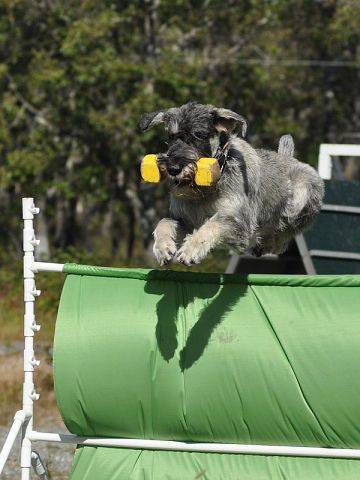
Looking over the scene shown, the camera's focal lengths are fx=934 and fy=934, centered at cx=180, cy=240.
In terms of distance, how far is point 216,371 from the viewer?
5359 mm

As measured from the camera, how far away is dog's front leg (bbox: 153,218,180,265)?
210 inches

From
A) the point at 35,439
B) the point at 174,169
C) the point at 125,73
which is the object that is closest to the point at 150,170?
the point at 174,169

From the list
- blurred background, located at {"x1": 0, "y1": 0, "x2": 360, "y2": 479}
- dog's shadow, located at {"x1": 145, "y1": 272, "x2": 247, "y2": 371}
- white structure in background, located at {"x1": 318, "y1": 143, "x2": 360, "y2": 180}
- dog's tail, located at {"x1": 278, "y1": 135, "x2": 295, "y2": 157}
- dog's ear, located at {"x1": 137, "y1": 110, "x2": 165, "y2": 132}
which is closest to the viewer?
dog's shadow, located at {"x1": 145, "y1": 272, "x2": 247, "y2": 371}

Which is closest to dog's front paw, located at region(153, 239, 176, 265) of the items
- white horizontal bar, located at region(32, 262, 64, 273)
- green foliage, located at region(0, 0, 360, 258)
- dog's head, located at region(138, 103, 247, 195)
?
dog's head, located at region(138, 103, 247, 195)

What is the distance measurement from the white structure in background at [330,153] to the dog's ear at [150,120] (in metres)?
3.62

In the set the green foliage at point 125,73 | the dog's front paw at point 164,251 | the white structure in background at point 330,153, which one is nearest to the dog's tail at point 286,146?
the white structure in background at point 330,153

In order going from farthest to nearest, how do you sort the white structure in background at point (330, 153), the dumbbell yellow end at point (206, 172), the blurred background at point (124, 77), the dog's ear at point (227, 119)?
the blurred background at point (124, 77)
the white structure in background at point (330, 153)
the dog's ear at point (227, 119)
the dumbbell yellow end at point (206, 172)

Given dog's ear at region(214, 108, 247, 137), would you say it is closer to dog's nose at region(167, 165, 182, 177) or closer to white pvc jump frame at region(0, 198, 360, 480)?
dog's nose at region(167, 165, 182, 177)

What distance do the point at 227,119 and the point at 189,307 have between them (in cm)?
119

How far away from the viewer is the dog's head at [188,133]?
521 cm

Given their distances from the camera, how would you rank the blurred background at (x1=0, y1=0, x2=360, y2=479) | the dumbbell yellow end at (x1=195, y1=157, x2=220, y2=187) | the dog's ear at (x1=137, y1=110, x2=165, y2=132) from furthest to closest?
the blurred background at (x1=0, y1=0, x2=360, y2=479)
the dog's ear at (x1=137, y1=110, x2=165, y2=132)
the dumbbell yellow end at (x1=195, y1=157, x2=220, y2=187)

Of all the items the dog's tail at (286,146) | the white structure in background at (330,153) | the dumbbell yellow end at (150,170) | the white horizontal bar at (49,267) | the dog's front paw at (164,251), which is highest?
the dumbbell yellow end at (150,170)

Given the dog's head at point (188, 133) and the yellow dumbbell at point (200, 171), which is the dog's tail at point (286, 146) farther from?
the yellow dumbbell at point (200, 171)

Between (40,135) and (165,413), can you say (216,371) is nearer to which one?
(165,413)
